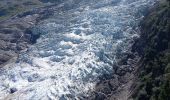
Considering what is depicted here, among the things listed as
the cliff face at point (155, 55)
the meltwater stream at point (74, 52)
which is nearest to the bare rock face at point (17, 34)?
the meltwater stream at point (74, 52)

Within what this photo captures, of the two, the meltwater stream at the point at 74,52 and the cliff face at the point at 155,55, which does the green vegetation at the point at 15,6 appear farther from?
the cliff face at the point at 155,55

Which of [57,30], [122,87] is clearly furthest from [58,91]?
[57,30]

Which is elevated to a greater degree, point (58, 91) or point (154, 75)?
point (154, 75)

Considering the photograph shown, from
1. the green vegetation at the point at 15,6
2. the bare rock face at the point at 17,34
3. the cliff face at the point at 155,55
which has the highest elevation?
the cliff face at the point at 155,55

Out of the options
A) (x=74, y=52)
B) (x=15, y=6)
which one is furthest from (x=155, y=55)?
(x=15, y=6)

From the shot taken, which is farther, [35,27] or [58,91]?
[35,27]

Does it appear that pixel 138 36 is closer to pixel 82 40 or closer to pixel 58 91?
pixel 82 40

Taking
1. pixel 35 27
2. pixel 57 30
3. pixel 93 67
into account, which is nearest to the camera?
pixel 93 67
